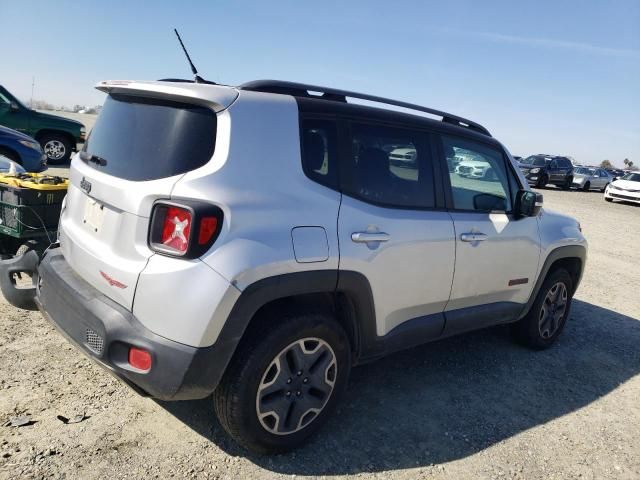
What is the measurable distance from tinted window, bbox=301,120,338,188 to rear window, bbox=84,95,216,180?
0.50 m

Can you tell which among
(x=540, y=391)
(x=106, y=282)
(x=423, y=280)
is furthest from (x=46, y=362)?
(x=540, y=391)

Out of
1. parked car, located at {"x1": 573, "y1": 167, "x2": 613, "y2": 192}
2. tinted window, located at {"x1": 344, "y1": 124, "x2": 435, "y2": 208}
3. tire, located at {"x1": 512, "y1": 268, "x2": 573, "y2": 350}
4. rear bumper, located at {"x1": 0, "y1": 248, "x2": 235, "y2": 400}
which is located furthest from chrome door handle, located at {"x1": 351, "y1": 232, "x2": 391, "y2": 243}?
parked car, located at {"x1": 573, "y1": 167, "x2": 613, "y2": 192}

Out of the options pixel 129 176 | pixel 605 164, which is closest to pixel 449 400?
pixel 129 176

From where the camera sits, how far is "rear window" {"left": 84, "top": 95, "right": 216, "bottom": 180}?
235cm

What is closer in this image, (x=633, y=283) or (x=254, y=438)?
(x=254, y=438)

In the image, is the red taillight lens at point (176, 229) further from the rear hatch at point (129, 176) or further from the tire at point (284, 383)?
the tire at point (284, 383)

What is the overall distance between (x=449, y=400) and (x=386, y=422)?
1.99ft

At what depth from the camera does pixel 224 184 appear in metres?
2.29

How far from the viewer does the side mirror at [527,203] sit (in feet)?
12.6

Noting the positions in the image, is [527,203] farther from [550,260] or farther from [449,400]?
[449,400]

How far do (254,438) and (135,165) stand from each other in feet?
4.92

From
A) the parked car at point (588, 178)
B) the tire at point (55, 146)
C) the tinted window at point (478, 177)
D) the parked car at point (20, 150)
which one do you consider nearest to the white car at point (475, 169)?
the tinted window at point (478, 177)

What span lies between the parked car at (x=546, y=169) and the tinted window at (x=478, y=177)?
21536 mm

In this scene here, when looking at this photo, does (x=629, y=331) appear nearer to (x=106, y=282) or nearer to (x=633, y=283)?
(x=633, y=283)
